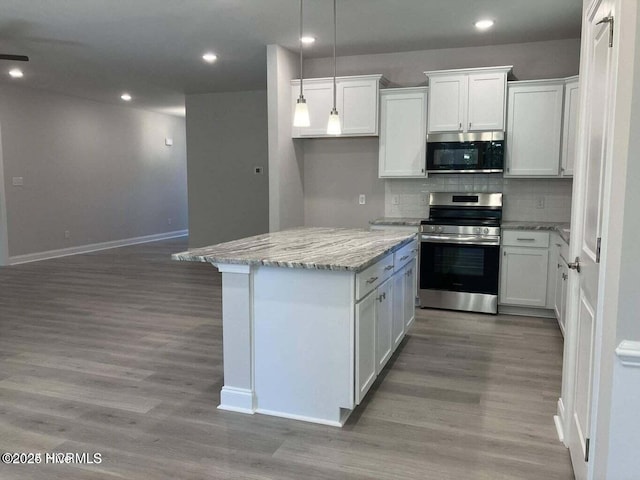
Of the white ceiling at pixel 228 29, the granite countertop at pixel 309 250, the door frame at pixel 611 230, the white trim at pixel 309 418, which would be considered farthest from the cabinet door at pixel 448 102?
the white trim at pixel 309 418

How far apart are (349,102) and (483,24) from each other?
4.85 ft

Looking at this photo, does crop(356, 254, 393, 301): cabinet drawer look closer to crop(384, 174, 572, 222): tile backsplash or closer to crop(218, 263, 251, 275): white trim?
crop(218, 263, 251, 275): white trim

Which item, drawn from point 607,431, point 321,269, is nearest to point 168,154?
point 321,269

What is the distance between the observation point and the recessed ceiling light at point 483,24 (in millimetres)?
4480

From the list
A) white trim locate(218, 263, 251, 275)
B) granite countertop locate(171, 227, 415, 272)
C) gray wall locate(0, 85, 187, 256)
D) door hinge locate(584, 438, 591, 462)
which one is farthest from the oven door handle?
gray wall locate(0, 85, 187, 256)

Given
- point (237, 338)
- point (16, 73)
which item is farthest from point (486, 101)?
point (16, 73)

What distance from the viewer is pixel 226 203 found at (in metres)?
8.42

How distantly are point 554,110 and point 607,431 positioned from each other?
12.4 feet

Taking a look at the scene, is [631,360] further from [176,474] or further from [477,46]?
[477,46]

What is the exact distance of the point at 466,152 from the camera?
496 centimetres

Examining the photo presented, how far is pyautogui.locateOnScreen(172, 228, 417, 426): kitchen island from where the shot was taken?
2.66 metres

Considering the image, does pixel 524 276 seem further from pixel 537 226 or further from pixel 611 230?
pixel 611 230

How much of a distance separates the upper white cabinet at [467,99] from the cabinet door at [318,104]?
105 cm

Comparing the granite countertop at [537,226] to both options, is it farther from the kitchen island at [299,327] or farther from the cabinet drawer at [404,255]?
the kitchen island at [299,327]
